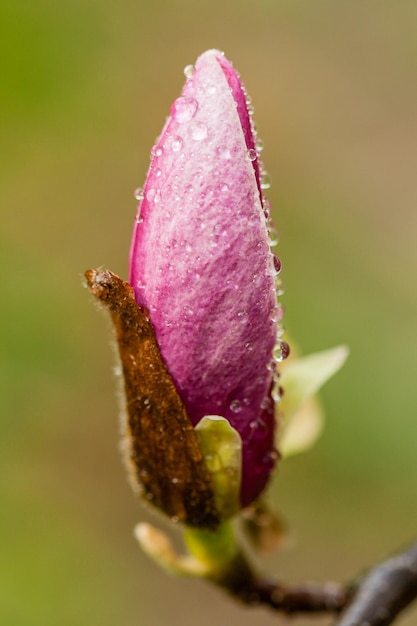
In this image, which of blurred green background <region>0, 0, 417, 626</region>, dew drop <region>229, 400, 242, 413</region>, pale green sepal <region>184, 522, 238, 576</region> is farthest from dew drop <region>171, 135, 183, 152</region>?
blurred green background <region>0, 0, 417, 626</region>

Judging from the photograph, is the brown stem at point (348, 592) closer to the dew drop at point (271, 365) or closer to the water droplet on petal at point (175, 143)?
the dew drop at point (271, 365)

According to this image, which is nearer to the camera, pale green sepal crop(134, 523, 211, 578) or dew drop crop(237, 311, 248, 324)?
dew drop crop(237, 311, 248, 324)

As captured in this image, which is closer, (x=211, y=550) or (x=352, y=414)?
(x=211, y=550)

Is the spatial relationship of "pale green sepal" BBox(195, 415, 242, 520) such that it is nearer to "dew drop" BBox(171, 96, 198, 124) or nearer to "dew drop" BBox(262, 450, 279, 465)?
"dew drop" BBox(262, 450, 279, 465)

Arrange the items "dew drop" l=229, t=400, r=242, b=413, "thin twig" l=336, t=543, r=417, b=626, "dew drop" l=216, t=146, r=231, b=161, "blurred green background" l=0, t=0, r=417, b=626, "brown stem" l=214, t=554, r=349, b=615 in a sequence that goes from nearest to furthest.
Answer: "dew drop" l=216, t=146, r=231, b=161
"dew drop" l=229, t=400, r=242, b=413
"thin twig" l=336, t=543, r=417, b=626
"brown stem" l=214, t=554, r=349, b=615
"blurred green background" l=0, t=0, r=417, b=626

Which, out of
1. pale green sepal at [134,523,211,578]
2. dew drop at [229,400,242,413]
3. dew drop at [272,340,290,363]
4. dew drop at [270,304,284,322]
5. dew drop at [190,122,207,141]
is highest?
dew drop at [190,122,207,141]

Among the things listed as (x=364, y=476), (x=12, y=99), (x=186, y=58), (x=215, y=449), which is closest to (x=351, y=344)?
(x=364, y=476)

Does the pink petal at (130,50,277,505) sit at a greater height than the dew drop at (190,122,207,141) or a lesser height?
lesser

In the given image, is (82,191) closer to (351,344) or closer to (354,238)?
(354,238)
